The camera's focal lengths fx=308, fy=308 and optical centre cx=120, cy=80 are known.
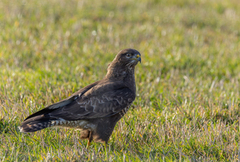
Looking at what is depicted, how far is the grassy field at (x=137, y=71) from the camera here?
429cm

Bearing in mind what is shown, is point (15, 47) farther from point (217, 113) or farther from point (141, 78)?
point (217, 113)

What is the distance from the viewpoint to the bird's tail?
4.14 m

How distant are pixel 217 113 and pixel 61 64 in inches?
158

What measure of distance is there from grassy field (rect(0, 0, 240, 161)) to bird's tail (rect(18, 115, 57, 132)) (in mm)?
225

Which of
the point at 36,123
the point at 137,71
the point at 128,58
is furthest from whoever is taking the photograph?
the point at 137,71

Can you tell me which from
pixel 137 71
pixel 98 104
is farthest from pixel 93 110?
pixel 137 71

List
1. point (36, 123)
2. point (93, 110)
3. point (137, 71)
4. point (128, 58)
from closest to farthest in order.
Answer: point (36, 123), point (93, 110), point (128, 58), point (137, 71)

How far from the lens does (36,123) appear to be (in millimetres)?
4227

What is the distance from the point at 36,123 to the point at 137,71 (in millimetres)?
3732

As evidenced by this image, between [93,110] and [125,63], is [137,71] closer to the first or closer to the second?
[125,63]

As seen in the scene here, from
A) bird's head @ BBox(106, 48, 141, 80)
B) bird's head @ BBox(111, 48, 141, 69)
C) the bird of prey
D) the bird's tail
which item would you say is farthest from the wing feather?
bird's head @ BBox(111, 48, 141, 69)

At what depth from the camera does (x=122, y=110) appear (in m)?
4.71

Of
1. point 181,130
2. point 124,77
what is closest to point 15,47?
point 124,77

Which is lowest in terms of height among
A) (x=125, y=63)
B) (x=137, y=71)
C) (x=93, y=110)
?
(x=137, y=71)
